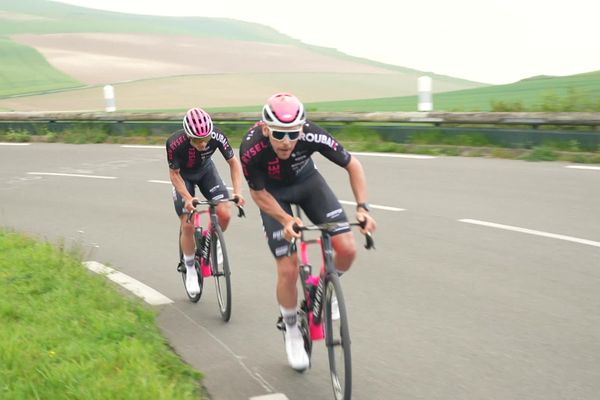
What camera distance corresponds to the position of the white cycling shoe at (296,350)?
5.55 m

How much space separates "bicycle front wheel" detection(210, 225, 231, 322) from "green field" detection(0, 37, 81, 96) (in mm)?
36035

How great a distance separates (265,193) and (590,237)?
4307 mm

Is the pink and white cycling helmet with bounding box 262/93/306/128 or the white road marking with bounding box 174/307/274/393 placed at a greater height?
the pink and white cycling helmet with bounding box 262/93/306/128

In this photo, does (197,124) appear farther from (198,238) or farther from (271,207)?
(271,207)

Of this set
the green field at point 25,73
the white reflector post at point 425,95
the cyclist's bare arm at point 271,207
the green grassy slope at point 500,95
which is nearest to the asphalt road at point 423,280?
the cyclist's bare arm at point 271,207

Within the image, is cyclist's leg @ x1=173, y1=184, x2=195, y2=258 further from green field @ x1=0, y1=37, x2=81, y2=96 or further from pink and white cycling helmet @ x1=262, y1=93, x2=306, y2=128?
green field @ x1=0, y1=37, x2=81, y2=96

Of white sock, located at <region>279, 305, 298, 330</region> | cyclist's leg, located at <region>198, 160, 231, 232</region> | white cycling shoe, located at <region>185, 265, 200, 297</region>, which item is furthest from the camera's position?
cyclist's leg, located at <region>198, 160, 231, 232</region>

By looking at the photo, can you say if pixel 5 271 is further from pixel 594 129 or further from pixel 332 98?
pixel 332 98

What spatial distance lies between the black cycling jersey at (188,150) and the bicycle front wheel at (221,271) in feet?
2.30

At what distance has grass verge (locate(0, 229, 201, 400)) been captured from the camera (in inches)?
191

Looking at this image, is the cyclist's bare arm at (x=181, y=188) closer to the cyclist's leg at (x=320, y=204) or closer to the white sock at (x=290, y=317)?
the cyclist's leg at (x=320, y=204)

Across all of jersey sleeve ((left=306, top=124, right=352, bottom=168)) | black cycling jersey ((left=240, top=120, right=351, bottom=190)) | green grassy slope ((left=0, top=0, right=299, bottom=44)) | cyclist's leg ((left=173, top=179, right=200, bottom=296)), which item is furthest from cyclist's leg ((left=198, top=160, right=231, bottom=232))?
green grassy slope ((left=0, top=0, right=299, bottom=44))

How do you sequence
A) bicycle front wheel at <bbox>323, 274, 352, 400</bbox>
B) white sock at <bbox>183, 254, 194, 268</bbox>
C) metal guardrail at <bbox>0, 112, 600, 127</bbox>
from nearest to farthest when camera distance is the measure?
bicycle front wheel at <bbox>323, 274, 352, 400</bbox>, white sock at <bbox>183, 254, 194, 268</bbox>, metal guardrail at <bbox>0, 112, 600, 127</bbox>

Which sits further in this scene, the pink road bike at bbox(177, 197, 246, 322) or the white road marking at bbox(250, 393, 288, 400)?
the pink road bike at bbox(177, 197, 246, 322)
